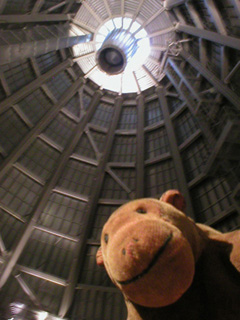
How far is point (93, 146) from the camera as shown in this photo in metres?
14.8

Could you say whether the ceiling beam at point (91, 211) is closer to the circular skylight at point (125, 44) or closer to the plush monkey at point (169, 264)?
the circular skylight at point (125, 44)

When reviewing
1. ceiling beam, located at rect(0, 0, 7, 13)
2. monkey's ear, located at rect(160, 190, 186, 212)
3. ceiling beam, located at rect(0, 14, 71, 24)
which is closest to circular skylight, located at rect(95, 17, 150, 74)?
ceiling beam, located at rect(0, 14, 71, 24)

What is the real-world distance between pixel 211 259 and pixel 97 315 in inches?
410

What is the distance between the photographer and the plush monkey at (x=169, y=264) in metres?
2.11

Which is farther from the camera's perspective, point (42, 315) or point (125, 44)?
point (125, 44)

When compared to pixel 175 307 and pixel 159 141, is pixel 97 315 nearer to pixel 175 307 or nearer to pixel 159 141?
pixel 159 141

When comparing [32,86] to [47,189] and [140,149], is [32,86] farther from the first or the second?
[140,149]

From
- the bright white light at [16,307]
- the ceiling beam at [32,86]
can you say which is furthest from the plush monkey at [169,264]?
the ceiling beam at [32,86]

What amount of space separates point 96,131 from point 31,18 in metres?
6.77

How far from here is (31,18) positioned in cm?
1045

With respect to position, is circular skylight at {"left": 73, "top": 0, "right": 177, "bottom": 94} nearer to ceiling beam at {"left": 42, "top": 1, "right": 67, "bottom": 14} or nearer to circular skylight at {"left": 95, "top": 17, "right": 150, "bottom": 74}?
circular skylight at {"left": 95, "top": 17, "right": 150, "bottom": 74}

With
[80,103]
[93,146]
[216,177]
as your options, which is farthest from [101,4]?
[216,177]

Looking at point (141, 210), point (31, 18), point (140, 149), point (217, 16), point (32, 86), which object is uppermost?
point (32, 86)

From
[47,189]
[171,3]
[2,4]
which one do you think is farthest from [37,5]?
[47,189]
